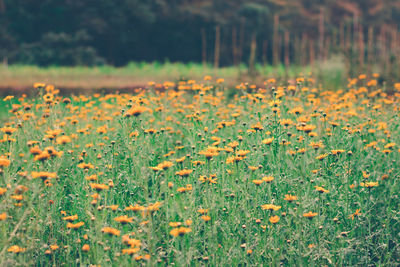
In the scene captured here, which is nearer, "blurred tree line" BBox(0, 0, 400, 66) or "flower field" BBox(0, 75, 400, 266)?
"flower field" BBox(0, 75, 400, 266)

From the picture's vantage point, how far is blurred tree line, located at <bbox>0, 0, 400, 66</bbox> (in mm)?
14914

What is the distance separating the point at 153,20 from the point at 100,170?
14.2 metres

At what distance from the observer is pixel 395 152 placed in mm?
3836

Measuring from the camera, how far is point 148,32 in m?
17.3

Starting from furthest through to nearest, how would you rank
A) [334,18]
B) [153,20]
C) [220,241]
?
1. [334,18]
2. [153,20]
3. [220,241]

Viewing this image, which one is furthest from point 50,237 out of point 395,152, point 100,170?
point 395,152

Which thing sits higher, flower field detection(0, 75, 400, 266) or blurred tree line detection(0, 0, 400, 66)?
blurred tree line detection(0, 0, 400, 66)

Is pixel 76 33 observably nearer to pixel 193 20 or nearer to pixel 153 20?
pixel 153 20

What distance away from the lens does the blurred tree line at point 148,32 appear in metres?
14.9

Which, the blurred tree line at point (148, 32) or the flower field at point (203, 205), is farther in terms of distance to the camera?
the blurred tree line at point (148, 32)

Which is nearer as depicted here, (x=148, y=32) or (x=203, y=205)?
(x=203, y=205)

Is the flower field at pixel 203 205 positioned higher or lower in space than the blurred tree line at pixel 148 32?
lower

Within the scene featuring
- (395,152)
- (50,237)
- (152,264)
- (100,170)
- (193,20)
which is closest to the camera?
(152,264)

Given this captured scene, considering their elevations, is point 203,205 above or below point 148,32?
below
